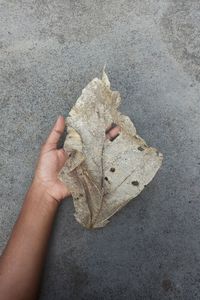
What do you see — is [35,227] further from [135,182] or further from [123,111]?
[123,111]

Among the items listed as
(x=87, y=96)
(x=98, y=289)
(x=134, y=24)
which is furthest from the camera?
(x=134, y=24)

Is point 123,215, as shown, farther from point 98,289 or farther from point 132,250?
point 98,289

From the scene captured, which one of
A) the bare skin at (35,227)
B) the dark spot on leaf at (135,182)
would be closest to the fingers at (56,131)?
the bare skin at (35,227)

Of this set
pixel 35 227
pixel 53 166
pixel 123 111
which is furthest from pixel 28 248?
pixel 123 111

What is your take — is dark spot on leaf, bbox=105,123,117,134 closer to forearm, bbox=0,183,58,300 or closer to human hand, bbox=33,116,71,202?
human hand, bbox=33,116,71,202

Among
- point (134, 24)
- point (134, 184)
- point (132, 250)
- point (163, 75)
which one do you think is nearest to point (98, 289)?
point (132, 250)

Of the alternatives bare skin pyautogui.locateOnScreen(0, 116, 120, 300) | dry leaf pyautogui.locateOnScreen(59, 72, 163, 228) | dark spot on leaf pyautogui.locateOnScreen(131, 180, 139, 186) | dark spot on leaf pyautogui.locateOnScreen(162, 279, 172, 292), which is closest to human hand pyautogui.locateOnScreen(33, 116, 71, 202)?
bare skin pyautogui.locateOnScreen(0, 116, 120, 300)
